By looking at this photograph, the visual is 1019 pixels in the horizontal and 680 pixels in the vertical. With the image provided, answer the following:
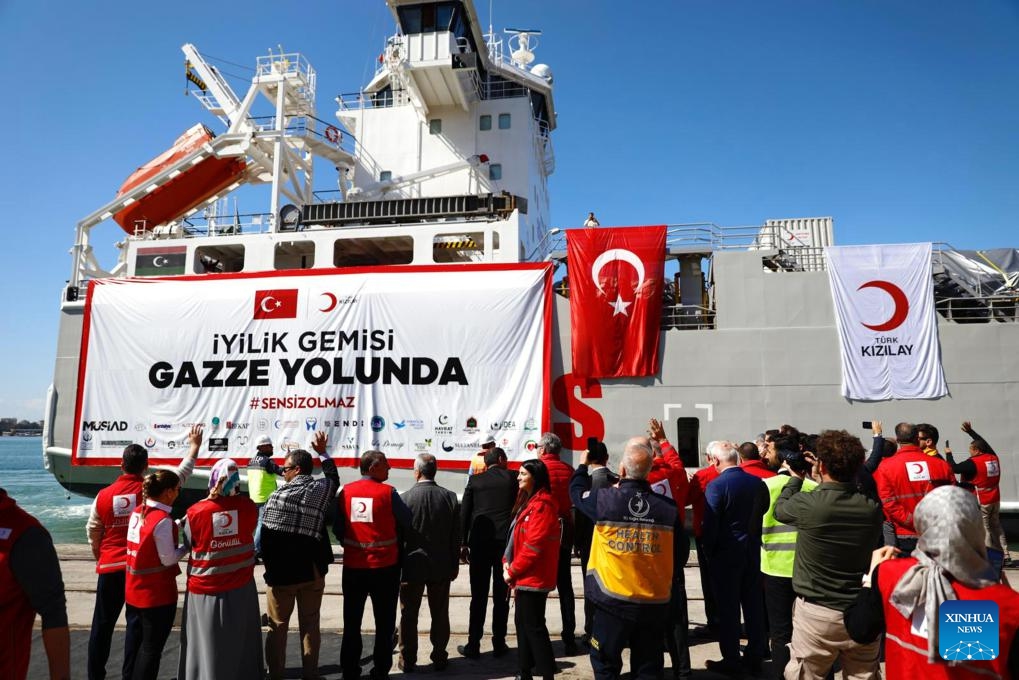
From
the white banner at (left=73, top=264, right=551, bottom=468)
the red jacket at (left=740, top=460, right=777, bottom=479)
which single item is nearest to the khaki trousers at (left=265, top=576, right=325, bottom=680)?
the red jacket at (left=740, top=460, right=777, bottom=479)

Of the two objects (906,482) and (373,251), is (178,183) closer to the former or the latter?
(373,251)

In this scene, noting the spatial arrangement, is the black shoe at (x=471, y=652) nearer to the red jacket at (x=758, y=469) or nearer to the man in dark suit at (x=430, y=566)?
the man in dark suit at (x=430, y=566)

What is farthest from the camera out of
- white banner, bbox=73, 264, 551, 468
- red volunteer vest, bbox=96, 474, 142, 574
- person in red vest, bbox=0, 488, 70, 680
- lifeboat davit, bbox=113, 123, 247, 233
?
lifeboat davit, bbox=113, 123, 247, 233

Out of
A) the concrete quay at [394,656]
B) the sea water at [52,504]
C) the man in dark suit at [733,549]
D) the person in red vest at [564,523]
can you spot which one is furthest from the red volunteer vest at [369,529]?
the sea water at [52,504]

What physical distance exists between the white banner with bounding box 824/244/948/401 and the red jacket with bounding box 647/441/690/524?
6990 mm

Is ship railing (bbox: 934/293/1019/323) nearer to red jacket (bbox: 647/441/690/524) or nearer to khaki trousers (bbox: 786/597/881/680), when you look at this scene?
red jacket (bbox: 647/441/690/524)

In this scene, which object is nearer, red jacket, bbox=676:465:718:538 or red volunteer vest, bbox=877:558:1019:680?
red volunteer vest, bbox=877:558:1019:680

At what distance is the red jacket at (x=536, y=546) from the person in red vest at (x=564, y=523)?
0.72m

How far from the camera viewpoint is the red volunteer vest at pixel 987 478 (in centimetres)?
663

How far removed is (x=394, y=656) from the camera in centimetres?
471

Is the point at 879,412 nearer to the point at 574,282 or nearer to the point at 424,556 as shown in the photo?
the point at 574,282

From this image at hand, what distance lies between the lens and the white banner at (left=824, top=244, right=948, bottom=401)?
1004cm

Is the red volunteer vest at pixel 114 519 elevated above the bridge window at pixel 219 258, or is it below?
below

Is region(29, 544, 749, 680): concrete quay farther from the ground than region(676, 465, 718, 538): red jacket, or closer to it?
closer to it
